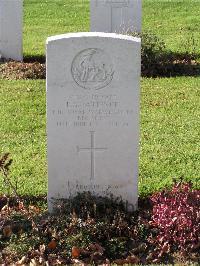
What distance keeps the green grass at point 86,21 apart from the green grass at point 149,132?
3395 millimetres

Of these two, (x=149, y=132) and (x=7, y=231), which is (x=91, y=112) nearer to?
(x=7, y=231)

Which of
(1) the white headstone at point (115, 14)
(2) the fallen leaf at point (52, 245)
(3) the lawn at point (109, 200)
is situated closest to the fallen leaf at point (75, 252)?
(3) the lawn at point (109, 200)

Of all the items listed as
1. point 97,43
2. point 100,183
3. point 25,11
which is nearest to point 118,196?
point 100,183

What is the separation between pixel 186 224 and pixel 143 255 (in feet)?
1.49

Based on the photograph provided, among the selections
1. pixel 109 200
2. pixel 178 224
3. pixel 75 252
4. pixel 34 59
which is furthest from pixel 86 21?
pixel 75 252

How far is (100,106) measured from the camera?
630cm

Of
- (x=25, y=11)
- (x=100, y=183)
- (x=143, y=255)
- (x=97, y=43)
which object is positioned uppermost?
(x=25, y=11)

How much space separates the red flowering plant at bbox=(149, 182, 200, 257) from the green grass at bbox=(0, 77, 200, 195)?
0.88 m

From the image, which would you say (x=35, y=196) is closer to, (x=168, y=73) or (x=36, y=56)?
(x=168, y=73)

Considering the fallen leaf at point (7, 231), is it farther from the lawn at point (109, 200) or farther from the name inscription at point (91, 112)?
the name inscription at point (91, 112)

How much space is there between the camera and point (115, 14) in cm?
1366

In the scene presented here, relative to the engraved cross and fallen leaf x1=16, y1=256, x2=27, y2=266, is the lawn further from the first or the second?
the engraved cross

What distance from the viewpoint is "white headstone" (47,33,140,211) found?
20.2ft

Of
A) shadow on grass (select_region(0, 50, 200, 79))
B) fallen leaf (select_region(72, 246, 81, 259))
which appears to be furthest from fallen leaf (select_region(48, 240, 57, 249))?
shadow on grass (select_region(0, 50, 200, 79))
